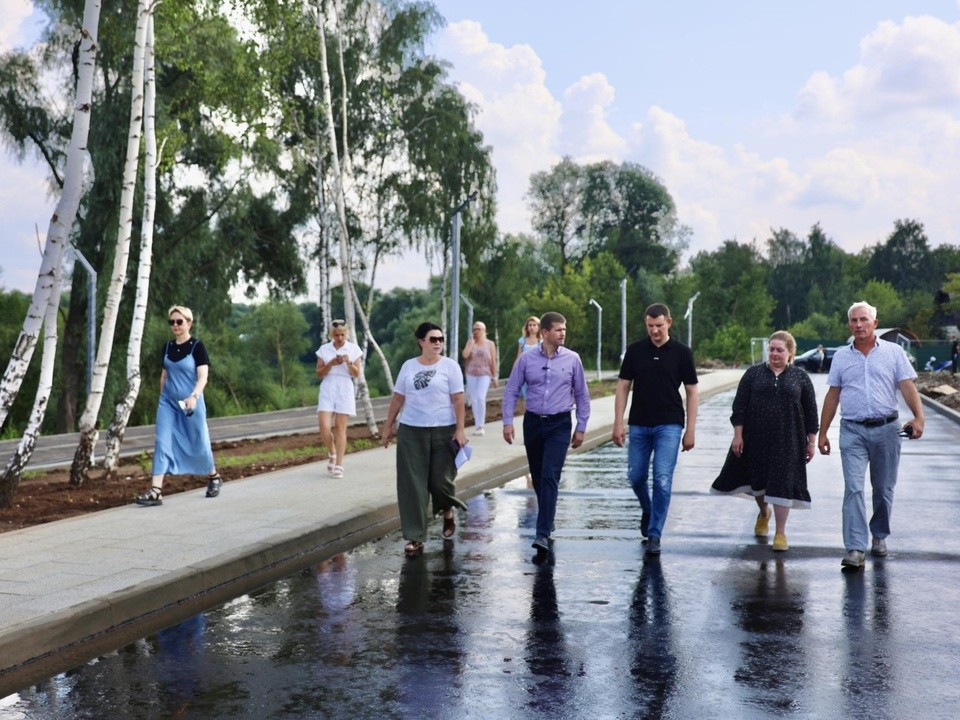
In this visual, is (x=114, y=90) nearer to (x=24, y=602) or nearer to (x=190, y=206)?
(x=190, y=206)

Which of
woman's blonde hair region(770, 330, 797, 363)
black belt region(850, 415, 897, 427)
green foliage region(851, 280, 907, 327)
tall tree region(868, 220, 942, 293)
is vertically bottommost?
black belt region(850, 415, 897, 427)

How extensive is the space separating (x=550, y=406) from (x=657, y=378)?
81cm

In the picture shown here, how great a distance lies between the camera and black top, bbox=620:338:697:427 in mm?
8953

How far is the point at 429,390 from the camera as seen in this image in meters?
9.21

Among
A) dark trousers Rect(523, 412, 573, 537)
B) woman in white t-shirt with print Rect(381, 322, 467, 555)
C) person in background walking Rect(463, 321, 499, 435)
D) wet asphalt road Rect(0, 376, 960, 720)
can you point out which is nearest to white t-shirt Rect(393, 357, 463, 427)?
woman in white t-shirt with print Rect(381, 322, 467, 555)

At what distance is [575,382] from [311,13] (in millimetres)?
13893

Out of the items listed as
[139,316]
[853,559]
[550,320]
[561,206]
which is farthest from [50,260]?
[561,206]

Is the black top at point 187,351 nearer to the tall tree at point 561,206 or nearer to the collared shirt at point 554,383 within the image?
the collared shirt at point 554,383

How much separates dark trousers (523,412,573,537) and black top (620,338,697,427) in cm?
52

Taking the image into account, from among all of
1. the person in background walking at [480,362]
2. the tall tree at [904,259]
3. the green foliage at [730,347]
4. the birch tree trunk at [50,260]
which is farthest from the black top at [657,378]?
the tall tree at [904,259]

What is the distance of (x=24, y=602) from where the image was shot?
6.48 m

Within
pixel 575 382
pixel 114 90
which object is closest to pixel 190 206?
pixel 114 90

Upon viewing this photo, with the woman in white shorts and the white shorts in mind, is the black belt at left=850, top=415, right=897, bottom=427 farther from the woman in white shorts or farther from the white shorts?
the white shorts

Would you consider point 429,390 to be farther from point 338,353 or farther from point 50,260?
point 50,260
